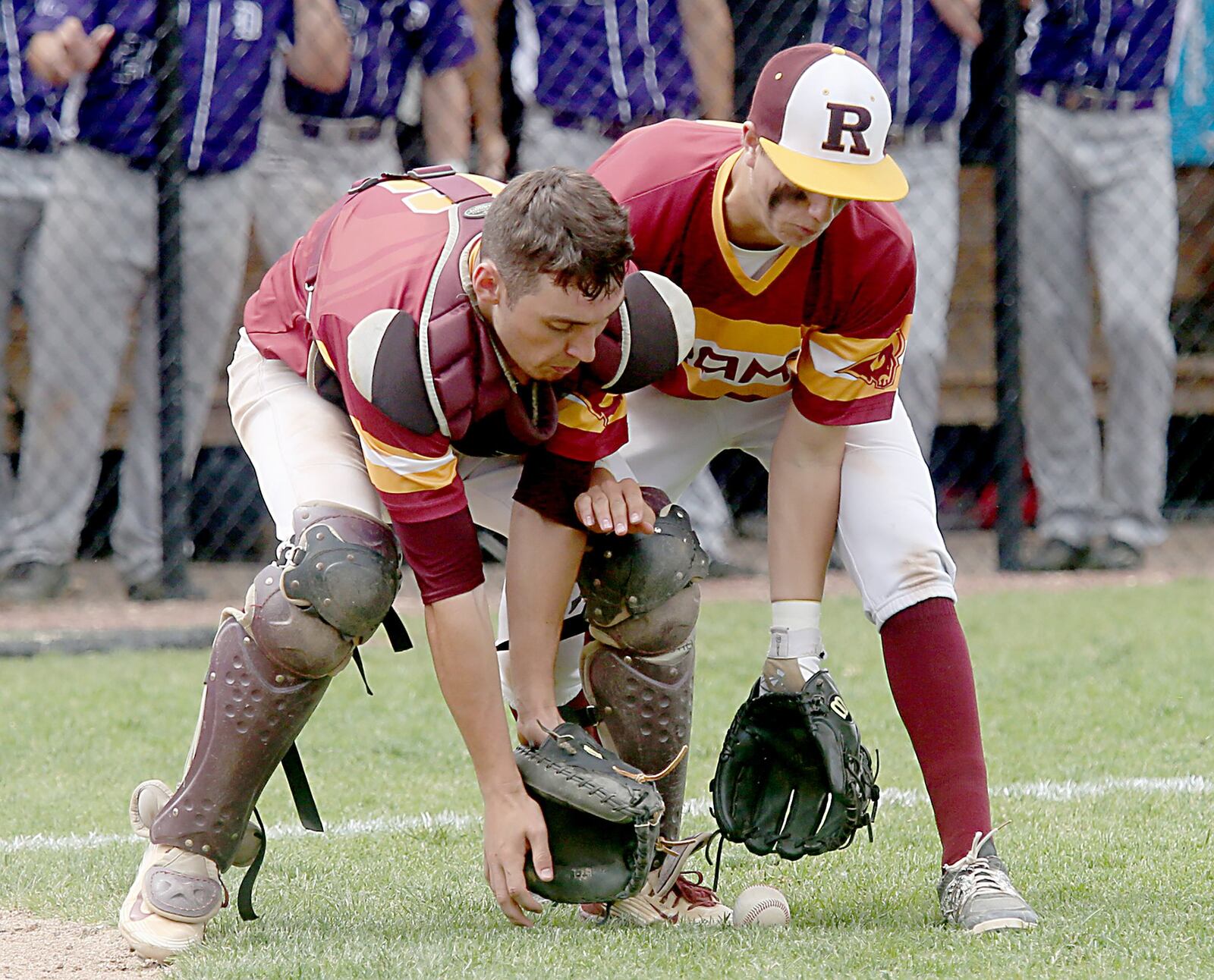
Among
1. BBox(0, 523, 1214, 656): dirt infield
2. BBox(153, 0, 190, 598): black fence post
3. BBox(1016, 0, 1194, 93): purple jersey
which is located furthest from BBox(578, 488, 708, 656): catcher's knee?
BBox(1016, 0, 1194, 93): purple jersey

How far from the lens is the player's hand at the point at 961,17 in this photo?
6250 millimetres

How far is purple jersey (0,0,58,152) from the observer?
19.4 feet

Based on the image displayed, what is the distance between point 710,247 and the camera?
3.05 m

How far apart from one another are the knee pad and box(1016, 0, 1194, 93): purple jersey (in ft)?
15.1

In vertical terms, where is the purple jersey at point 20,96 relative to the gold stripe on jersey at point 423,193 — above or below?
below

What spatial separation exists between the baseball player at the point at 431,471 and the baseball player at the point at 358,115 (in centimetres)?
328

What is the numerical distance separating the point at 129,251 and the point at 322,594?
12.5ft

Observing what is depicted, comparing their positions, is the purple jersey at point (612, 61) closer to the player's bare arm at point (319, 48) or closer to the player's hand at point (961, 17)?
the player's bare arm at point (319, 48)

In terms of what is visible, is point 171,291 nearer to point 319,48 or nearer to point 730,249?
point 319,48

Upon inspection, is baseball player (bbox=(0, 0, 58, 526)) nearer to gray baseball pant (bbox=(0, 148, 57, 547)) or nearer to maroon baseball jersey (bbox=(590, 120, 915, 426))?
gray baseball pant (bbox=(0, 148, 57, 547))

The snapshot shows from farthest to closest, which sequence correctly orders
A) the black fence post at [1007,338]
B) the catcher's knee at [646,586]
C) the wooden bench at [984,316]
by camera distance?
the wooden bench at [984,316] < the black fence post at [1007,338] < the catcher's knee at [646,586]

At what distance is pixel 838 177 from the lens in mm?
2760

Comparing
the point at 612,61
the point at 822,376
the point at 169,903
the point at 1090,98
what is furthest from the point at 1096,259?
the point at 169,903

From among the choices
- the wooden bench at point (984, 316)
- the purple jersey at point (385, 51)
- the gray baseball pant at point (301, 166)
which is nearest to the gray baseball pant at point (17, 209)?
the gray baseball pant at point (301, 166)
